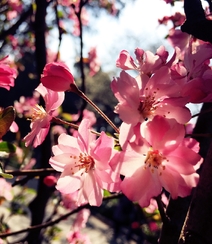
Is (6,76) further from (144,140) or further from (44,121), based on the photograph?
(144,140)

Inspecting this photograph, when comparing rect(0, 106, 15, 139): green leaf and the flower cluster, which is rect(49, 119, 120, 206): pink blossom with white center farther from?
rect(0, 106, 15, 139): green leaf

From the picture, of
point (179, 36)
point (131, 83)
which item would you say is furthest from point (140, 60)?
point (179, 36)

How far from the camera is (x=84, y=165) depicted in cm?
73

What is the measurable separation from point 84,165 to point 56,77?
0.20 m

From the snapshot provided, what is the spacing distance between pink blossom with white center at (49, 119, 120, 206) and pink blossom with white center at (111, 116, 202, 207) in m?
0.04

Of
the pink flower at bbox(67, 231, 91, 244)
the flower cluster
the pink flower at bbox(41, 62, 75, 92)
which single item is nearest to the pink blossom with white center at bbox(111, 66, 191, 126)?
the flower cluster

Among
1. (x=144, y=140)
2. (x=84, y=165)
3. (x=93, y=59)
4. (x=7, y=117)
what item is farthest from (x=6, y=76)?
(x=93, y=59)

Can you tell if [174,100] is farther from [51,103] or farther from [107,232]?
[107,232]

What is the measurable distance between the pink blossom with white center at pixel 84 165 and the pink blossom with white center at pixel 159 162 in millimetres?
42

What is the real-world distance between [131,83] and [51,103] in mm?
245

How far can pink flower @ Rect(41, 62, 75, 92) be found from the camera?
2.38 feet

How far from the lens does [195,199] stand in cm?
64

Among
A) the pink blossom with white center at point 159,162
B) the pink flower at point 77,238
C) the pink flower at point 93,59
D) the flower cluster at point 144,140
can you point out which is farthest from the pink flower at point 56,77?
the pink flower at point 93,59

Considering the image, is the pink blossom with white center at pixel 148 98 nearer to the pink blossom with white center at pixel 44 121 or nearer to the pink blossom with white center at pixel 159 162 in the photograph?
the pink blossom with white center at pixel 159 162
